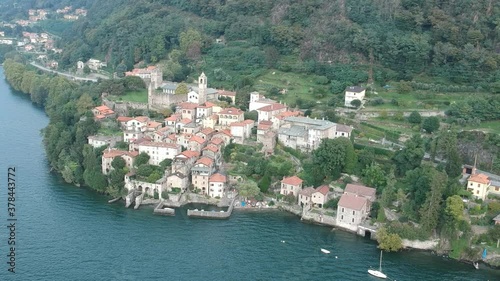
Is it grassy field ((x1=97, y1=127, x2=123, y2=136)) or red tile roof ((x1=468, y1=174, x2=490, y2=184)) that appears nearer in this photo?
red tile roof ((x1=468, y1=174, x2=490, y2=184))

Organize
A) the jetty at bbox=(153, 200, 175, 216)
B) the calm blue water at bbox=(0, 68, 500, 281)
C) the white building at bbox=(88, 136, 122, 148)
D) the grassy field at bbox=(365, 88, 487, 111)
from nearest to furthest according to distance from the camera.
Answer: the calm blue water at bbox=(0, 68, 500, 281) < the jetty at bbox=(153, 200, 175, 216) < the white building at bbox=(88, 136, 122, 148) < the grassy field at bbox=(365, 88, 487, 111)

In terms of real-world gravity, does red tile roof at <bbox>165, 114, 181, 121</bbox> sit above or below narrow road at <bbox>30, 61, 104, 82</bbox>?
below

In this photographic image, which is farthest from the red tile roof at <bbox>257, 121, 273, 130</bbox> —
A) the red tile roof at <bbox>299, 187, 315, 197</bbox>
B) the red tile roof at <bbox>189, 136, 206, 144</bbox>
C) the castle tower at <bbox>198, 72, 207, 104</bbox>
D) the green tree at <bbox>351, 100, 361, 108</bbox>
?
the green tree at <bbox>351, 100, 361, 108</bbox>

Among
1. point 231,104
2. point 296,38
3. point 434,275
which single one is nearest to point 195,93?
point 231,104

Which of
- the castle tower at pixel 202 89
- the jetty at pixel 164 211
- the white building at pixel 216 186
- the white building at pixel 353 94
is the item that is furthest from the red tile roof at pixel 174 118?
the white building at pixel 353 94

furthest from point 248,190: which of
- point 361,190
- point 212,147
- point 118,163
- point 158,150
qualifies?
point 118,163

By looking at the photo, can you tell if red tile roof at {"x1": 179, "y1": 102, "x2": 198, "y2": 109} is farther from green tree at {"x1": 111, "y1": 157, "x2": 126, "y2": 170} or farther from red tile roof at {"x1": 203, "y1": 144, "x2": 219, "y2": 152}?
green tree at {"x1": 111, "y1": 157, "x2": 126, "y2": 170}
